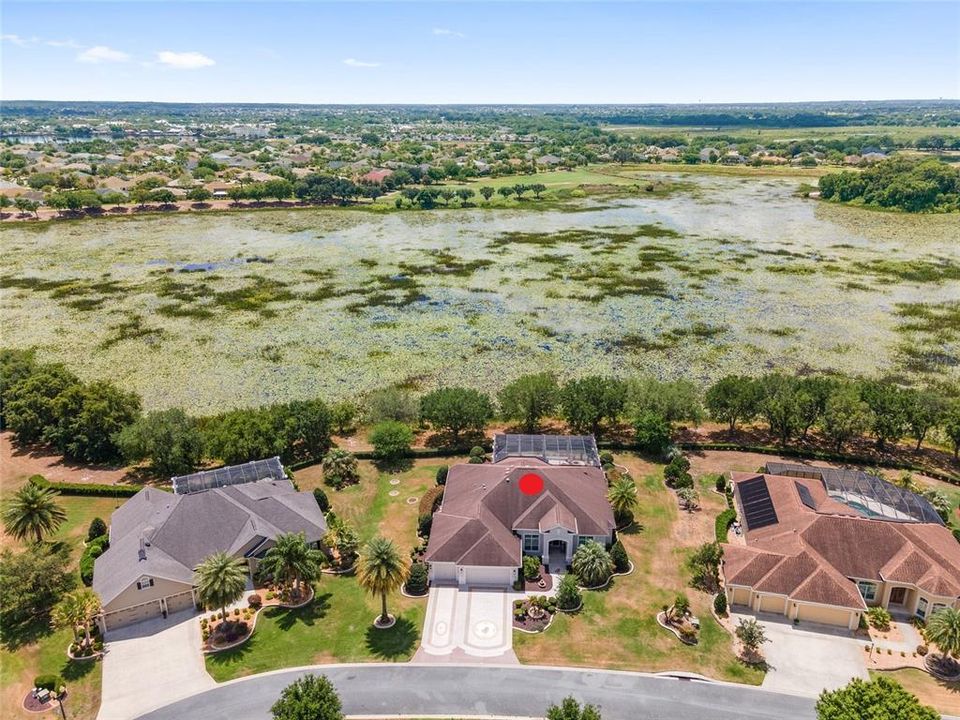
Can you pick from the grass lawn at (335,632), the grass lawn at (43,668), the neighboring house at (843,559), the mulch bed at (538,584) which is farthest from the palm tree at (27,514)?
the neighboring house at (843,559)

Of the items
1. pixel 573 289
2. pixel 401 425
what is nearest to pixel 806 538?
pixel 401 425

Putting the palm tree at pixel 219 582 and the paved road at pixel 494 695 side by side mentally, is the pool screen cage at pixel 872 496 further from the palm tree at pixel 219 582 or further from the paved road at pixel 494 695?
the palm tree at pixel 219 582

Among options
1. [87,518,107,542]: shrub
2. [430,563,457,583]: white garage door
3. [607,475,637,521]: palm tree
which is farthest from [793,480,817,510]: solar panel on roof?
[87,518,107,542]: shrub

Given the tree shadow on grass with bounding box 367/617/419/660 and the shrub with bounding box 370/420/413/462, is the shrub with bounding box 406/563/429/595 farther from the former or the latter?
the shrub with bounding box 370/420/413/462

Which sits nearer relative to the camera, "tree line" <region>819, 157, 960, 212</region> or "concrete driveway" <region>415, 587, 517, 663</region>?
"concrete driveway" <region>415, 587, 517, 663</region>

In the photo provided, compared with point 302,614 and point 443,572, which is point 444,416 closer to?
point 443,572
